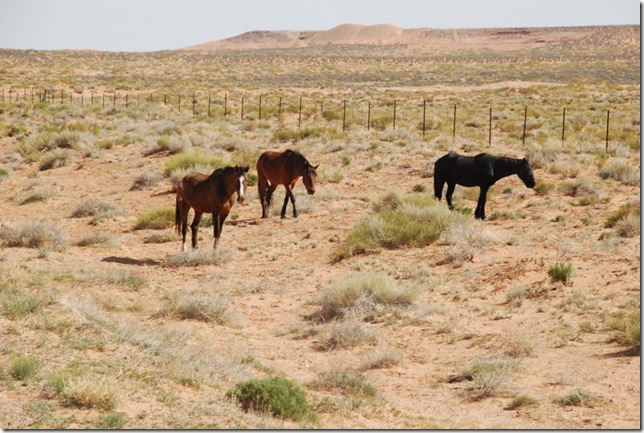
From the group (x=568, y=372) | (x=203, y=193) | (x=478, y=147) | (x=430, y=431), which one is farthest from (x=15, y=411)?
(x=478, y=147)

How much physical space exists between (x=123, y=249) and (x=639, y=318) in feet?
36.6

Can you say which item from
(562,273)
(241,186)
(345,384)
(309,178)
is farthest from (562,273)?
(309,178)

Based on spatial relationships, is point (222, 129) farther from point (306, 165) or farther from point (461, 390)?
point (461, 390)

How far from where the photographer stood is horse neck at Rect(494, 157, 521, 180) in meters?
20.3

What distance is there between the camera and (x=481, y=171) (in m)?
20.2

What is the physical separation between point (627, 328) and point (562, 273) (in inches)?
103

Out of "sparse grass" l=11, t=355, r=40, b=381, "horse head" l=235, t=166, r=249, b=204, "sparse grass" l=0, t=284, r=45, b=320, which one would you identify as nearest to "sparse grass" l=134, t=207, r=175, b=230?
"horse head" l=235, t=166, r=249, b=204

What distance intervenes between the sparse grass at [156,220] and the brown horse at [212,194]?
2.28 meters

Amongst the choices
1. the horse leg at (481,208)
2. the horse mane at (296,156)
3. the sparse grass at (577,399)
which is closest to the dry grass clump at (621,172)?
the horse leg at (481,208)

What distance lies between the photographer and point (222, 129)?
1458 inches

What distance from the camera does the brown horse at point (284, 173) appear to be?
20.6 m

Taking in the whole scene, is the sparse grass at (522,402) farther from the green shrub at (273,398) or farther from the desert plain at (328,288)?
the green shrub at (273,398)

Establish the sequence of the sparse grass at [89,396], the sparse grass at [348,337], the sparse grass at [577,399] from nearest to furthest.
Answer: the sparse grass at [89,396] < the sparse grass at [577,399] < the sparse grass at [348,337]

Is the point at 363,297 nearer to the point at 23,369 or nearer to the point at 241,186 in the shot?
the point at 241,186
